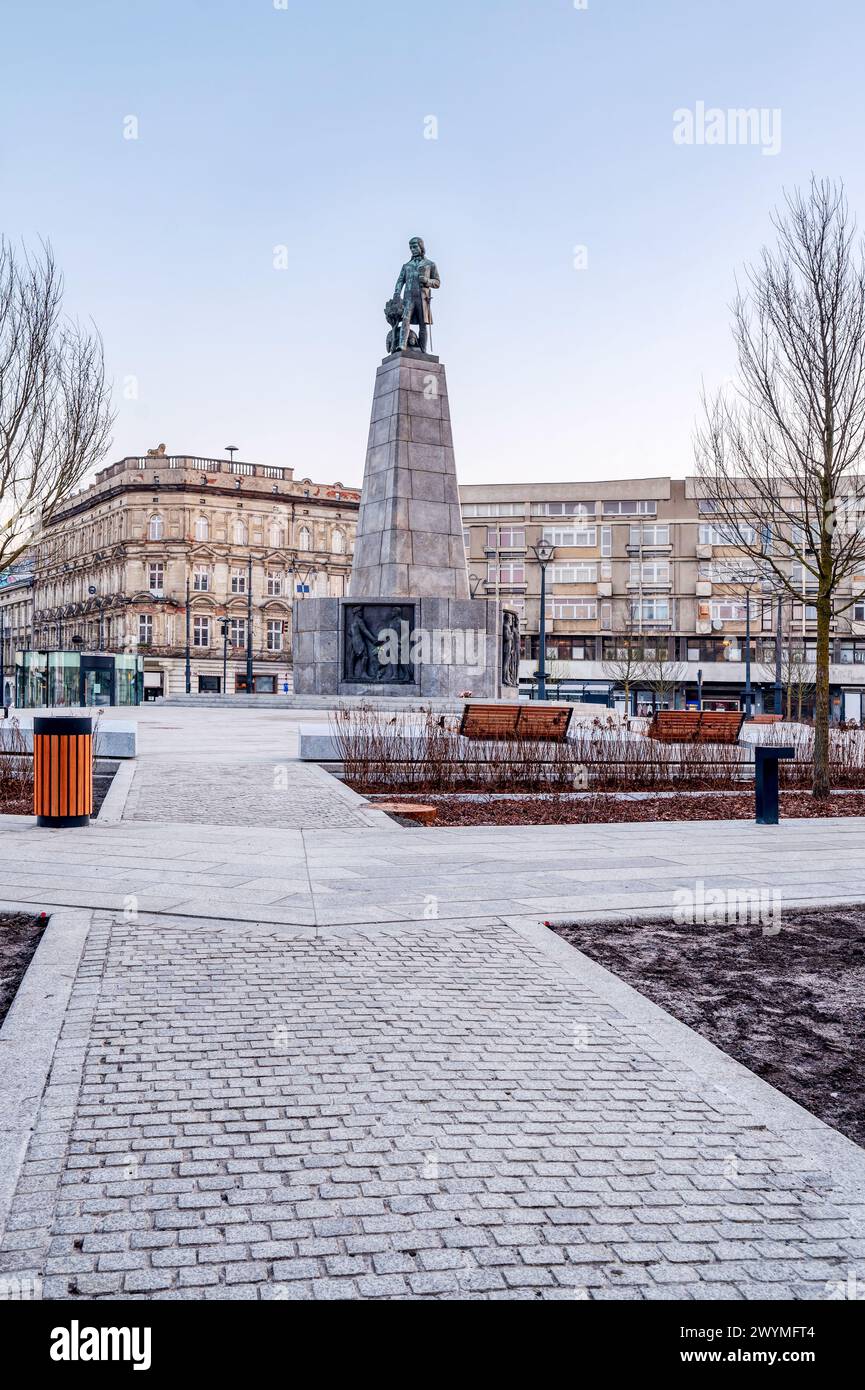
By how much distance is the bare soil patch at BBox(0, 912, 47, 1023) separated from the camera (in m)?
5.63

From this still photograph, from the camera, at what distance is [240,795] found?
47.0 ft

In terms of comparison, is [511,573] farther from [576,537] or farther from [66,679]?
[66,679]

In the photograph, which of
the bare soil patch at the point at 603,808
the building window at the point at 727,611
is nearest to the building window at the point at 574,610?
the building window at the point at 727,611

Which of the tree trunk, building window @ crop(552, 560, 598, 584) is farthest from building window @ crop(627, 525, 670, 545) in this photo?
the tree trunk

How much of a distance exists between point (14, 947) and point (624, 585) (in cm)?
8056

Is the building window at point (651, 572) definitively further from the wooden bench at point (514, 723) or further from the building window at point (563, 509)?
the wooden bench at point (514, 723)

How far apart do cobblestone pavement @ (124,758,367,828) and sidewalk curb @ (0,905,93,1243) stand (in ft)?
17.6

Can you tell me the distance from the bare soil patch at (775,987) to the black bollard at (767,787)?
4926 millimetres

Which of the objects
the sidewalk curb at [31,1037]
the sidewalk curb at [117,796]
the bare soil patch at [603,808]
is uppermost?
the sidewalk curb at [117,796]

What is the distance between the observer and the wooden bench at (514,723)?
18938 millimetres

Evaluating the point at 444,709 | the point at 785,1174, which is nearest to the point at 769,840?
the point at 785,1174

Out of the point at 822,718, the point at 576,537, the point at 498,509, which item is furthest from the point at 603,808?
the point at 498,509

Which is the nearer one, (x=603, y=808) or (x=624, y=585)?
(x=603, y=808)
